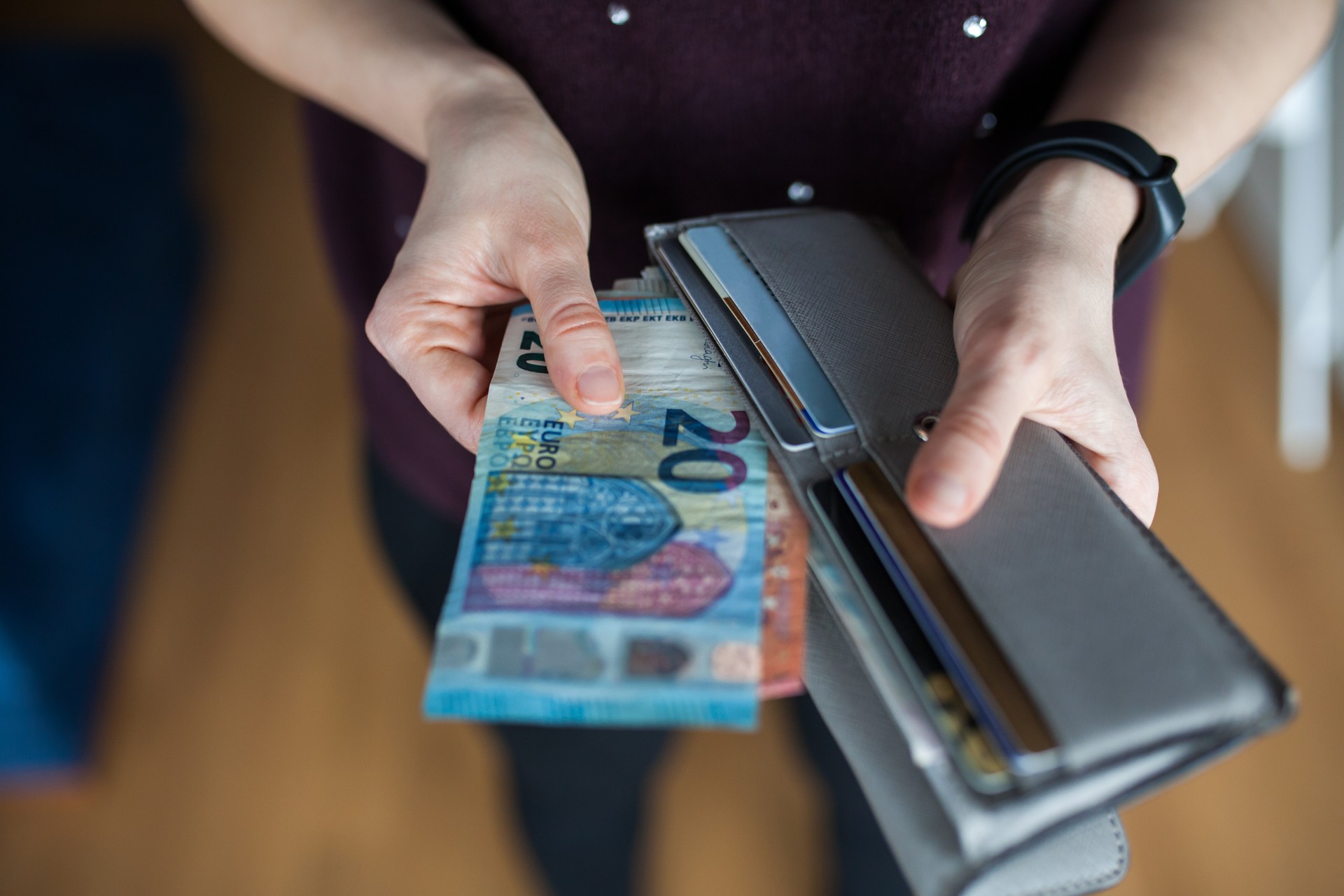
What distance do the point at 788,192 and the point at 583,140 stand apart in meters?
0.14

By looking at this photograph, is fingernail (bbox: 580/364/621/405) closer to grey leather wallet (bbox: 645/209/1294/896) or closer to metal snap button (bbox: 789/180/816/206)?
grey leather wallet (bbox: 645/209/1294/896)

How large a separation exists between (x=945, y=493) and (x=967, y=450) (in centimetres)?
2

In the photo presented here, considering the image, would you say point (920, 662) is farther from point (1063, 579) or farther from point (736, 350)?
point (736, 350)

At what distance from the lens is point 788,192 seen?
0.64 meters

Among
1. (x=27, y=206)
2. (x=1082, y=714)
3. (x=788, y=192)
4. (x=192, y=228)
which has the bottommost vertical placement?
(x=1082, y=714)

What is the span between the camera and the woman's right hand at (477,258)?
1.72ft

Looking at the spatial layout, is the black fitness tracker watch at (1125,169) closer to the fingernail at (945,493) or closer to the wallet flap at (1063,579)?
the wallet flap at (1063,579)

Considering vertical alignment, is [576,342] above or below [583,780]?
above

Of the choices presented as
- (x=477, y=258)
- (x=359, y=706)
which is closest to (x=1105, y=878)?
(x=477, y=258)

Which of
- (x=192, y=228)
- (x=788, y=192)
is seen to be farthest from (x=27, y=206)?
(x=788, y=192)

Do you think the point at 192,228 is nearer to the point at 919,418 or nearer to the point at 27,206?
the point at 27,206

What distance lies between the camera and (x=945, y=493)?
0.41 metres

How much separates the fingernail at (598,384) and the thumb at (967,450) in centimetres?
16

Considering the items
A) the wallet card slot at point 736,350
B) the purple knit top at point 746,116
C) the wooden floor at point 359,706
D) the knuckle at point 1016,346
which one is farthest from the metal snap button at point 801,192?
the wooden floor at point 359,706
